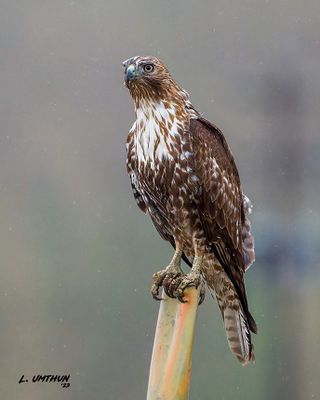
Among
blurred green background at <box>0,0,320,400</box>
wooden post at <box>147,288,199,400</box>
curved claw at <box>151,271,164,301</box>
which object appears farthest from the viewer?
blurred green background at <box>0,0,320,400</box>

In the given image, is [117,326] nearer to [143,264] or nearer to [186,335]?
[143,264]

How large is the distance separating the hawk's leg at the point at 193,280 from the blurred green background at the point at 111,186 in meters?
0.22

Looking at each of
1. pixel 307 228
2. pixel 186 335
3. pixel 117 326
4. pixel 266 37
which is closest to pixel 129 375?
pixel 117 326

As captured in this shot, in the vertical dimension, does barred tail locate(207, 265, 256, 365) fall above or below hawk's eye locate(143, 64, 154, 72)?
below

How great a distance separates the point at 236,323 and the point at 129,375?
37cm

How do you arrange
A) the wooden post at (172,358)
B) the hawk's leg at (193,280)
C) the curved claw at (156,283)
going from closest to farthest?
the wooden post at (172,358) → the hawk's leg at (193,280) → the curved claw at (156,283)

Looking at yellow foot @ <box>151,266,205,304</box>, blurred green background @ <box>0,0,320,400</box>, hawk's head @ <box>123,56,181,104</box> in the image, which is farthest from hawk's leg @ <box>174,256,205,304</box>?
hawk's head @ <box>123,56,181,104</box>

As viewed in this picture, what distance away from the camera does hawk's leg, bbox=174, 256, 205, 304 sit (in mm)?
1652

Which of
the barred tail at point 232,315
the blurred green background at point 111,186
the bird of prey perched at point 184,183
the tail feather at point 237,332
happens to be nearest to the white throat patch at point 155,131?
the bird of prey perched at point 184,183

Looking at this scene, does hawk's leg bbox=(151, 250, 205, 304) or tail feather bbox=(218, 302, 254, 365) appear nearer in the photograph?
hawk's leg bbox=(151, 250, 205, 304)

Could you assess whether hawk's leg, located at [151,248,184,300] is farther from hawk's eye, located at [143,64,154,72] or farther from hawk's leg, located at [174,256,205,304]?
hawk's eye, located at [143,64,154,72]

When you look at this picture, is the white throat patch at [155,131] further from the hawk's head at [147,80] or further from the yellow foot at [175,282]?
the yellow foot at [175,282]

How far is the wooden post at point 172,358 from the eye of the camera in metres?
1.55

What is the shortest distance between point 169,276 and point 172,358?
27 centimetres
